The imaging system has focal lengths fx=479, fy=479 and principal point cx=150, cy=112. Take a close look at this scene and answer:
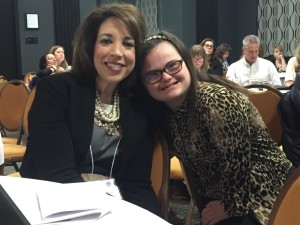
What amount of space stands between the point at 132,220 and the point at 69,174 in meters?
0.58

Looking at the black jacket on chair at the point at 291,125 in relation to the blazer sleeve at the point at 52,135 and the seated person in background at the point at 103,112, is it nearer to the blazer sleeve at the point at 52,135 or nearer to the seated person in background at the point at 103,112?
the seated person in background at the point at 103,112

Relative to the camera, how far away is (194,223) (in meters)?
3.32

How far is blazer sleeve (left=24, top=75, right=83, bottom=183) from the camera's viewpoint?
5.49 feet

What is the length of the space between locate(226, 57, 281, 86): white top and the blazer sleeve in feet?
13.3

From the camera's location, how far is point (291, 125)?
97.1 inches

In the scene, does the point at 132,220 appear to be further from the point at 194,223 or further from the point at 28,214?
the point at 194,223

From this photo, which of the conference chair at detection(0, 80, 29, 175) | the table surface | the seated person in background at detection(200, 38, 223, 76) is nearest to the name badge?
the table surface

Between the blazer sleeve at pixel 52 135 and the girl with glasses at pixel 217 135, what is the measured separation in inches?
12.8

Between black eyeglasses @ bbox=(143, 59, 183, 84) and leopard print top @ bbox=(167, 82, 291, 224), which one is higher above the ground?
black eyeglasses @ bbox=(143, 59, 183, 84)

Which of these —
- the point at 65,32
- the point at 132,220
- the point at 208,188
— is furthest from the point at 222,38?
the point at 132,220

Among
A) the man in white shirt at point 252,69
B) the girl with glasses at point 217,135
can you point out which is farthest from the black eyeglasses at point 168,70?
the man in white shirt at point 252,69

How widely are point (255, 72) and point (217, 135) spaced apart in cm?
422

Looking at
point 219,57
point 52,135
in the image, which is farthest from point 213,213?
point 219,57

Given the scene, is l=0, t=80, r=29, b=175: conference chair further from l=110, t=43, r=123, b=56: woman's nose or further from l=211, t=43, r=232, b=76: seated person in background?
l=211, t=43, r=232, b=76: seated person in background
